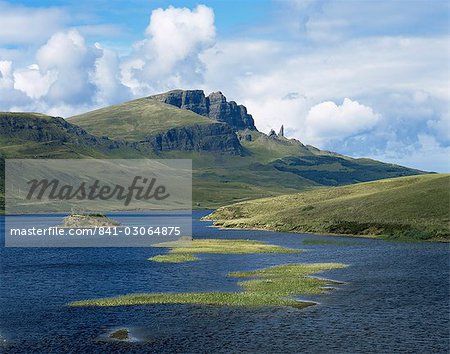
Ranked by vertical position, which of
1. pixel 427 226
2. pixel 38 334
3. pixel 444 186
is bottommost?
pixel 38 334

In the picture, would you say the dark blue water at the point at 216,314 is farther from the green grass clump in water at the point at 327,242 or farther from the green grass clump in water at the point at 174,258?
the green grass clump in water at the point at 327,242

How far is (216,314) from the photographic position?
206ft

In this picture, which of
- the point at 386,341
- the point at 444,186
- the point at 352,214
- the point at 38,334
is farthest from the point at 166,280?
the point at 444,186

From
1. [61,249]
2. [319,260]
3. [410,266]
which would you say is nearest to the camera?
[410,266]

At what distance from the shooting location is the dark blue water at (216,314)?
50875 mm

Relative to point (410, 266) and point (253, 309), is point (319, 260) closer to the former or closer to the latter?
point (410, 266)

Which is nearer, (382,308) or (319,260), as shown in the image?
(382,308)

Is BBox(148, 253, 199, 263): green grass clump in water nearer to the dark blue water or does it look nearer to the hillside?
the dark blue water

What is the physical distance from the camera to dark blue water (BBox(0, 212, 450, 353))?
50.9 m

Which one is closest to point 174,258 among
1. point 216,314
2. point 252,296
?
point 252,296

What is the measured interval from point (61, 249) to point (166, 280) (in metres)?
65.0

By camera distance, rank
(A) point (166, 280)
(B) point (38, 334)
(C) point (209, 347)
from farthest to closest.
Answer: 1. (A) point (166, 280)
2. (B) point (38, 334)
3. (C) point (209, 347)

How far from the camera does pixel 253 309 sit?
214 feet

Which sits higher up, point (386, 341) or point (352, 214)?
point (352, 214)
